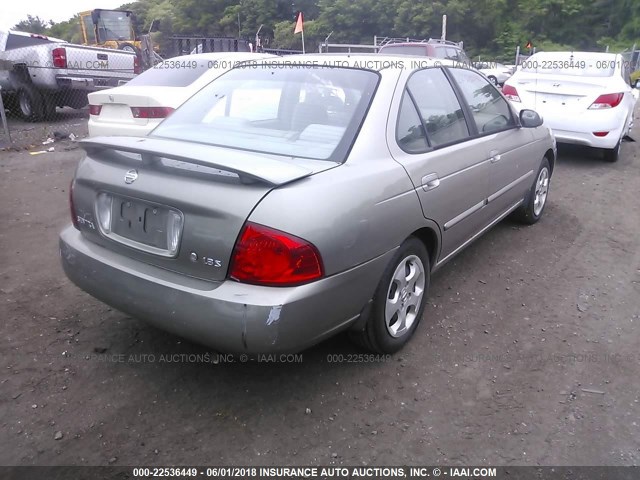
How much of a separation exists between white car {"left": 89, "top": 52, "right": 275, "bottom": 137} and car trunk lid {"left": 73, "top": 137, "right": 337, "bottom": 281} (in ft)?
12.0

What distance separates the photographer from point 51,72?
33.4ft

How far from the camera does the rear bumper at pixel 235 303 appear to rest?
2.20 m

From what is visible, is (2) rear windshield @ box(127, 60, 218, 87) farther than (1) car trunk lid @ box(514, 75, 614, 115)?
No

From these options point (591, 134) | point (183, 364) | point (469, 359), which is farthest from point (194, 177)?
point (591, 134)

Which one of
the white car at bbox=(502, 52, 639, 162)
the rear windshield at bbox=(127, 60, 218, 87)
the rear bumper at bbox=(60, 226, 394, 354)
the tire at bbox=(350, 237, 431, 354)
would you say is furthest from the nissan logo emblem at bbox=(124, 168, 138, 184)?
the white car at bbox=(502, 52, 639, 162)

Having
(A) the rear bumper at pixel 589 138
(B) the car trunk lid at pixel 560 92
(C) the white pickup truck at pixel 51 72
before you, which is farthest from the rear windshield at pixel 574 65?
(C) the white pickup truck at pixel 51 72

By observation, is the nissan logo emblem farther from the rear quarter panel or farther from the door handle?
the door handle

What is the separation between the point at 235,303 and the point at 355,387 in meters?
0.93

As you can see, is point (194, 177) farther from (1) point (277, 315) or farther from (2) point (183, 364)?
(2) point (183, 364)

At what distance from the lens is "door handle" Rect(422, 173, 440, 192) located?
9.73 ft

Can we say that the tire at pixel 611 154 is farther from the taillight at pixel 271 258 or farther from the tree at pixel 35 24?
the tree at pixel 35 24

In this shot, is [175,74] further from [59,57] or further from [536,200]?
[59,57]

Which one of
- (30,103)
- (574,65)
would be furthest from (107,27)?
(574,65)

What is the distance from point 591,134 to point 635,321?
4634 millimetres
